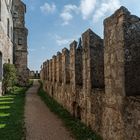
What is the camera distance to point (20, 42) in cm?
3925

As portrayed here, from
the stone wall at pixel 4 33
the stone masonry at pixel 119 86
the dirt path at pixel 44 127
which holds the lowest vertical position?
the dirt path at pixel 44 127

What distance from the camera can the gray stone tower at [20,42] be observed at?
38.5 metres

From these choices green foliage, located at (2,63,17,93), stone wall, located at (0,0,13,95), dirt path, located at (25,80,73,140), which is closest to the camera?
dirt path, located at (25,80,73,140)

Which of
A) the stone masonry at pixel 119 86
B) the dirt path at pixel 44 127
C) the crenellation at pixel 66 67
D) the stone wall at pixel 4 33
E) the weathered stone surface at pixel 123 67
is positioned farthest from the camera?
the stone wall at pixel 4 33

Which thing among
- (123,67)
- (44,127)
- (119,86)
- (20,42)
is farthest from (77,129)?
(20,42)

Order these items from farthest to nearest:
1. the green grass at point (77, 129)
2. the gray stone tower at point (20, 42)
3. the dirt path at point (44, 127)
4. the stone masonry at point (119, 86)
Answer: the gray stone tower at point (20, 42), the dirt path at point (44, 127), the green grass at point (77, 129), the stone masonry at point (119, 86)

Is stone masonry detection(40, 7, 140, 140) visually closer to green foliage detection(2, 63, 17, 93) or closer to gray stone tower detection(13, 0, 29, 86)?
green foliage detection(2, 63, 17, 93)

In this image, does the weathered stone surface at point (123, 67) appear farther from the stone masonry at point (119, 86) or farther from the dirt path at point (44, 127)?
the dirt path at point (44, 127)

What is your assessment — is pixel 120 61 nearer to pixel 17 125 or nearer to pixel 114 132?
pixel 114 132

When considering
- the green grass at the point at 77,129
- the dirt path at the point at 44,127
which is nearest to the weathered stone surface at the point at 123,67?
the green grass at the point at 77,129

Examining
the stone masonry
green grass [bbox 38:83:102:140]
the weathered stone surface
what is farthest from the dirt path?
the weathered stone surface

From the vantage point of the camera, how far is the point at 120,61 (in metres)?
6.85

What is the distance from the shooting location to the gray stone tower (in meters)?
38.5

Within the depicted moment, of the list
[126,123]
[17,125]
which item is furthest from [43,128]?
[126,123]
